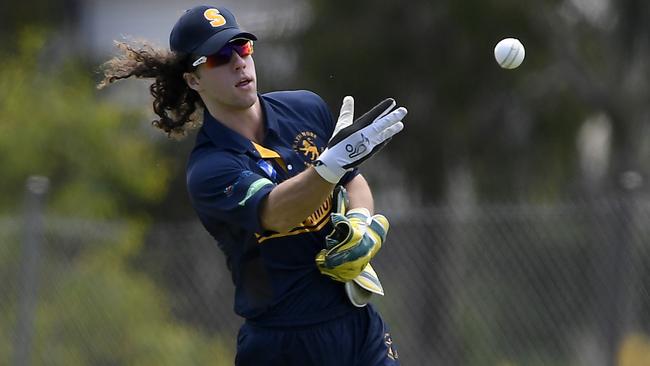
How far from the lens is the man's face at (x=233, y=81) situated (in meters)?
4.79

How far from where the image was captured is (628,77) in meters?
14.6

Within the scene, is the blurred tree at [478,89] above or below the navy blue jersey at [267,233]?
below

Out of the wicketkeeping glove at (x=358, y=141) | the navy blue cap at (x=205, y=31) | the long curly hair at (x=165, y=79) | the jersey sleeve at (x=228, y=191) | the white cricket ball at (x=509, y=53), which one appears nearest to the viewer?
the wicketkeeping glove at (x=358, y=141)

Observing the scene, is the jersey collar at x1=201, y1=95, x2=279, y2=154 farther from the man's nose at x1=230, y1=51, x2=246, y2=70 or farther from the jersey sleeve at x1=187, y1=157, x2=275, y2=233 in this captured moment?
the man's nose at x1=230, y1=51, x2=246, y2=70

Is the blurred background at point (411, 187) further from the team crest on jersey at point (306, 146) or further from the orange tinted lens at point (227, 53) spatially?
the team crest on jersey at point (306, 146)

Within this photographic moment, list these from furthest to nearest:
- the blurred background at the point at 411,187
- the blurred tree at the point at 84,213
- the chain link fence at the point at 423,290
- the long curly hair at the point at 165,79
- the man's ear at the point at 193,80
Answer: the blurred tree at the point at 84,213, the blurred background at the point at 411,187, the chain link fence at the point at 423,290, the long curly hair at the point at 165,79, the man's ear at the point at 193,80

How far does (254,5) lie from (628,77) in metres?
5.23

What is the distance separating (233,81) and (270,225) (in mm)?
567

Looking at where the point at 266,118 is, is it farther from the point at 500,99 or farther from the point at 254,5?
the point at 254,5

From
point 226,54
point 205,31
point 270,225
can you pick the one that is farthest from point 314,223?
point 205,31

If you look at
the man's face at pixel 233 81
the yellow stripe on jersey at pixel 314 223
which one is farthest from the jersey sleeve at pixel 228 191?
the man's face at pixel 233 81

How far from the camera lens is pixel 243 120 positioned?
4.88 metres

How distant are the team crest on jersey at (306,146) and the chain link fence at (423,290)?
2.51m

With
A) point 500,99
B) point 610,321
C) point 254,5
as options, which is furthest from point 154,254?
point 254,5
